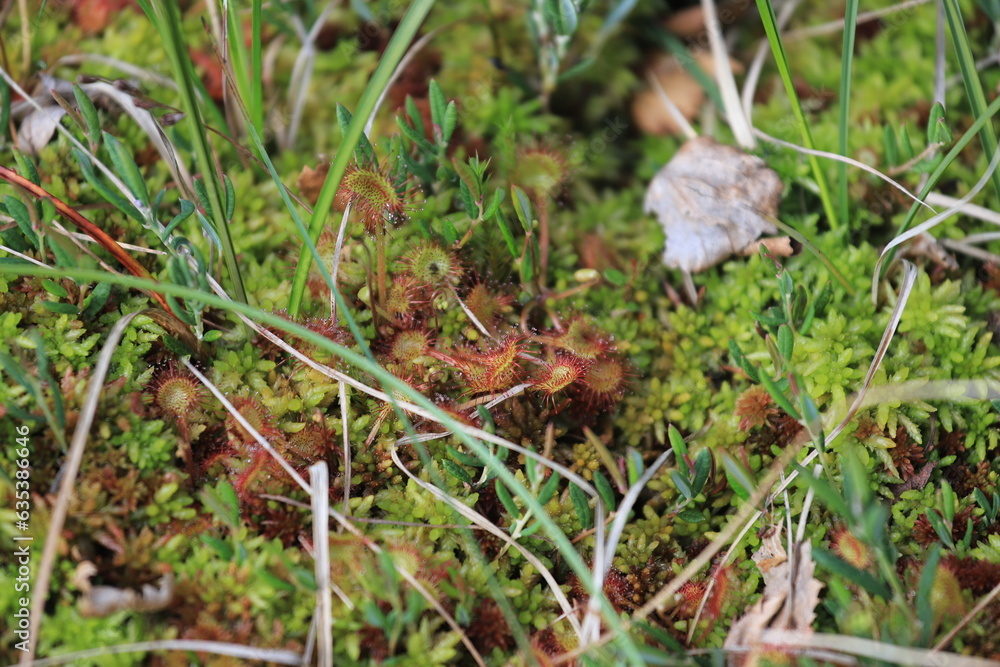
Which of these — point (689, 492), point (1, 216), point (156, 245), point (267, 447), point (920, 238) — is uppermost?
point (1, 216)

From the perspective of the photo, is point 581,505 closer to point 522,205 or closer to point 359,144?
point 522,205

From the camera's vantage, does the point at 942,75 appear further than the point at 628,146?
No

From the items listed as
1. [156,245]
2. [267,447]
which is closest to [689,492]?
[267,447]

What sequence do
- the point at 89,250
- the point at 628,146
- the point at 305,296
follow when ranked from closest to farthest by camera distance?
the point at 89,250 < the point at 305,296 < the point at 628,146

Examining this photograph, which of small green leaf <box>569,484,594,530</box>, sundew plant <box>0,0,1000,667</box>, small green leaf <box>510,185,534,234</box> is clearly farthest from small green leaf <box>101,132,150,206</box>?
small green leaf <box>569,484,594,530</box>

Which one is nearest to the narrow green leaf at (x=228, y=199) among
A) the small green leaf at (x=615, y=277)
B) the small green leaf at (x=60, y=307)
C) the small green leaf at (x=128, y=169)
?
the small green leaf at (x=128, y=169)

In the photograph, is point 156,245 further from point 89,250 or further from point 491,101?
point 491,101
